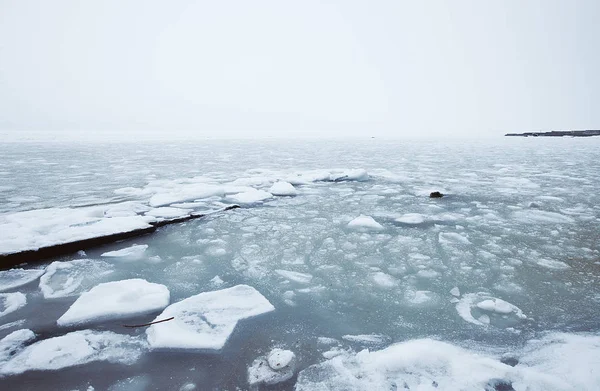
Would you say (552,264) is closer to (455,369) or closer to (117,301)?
(455,369)

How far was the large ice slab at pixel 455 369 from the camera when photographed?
1.24 meters

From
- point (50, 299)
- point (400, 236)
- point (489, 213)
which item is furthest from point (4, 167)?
point (489, 213)

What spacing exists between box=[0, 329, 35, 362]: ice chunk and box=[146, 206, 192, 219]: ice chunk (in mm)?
1866

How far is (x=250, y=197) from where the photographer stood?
13.9 feet

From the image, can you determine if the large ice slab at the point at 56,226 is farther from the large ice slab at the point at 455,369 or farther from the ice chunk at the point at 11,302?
the large ice slab at the point at 455,369

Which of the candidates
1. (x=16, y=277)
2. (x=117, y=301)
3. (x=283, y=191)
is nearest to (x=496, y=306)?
(x=117, y=301)

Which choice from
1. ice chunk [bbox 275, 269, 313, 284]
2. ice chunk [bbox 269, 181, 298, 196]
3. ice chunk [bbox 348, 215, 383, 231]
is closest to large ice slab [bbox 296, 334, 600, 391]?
ice chunk [bbox 275, 269, 313, 284]

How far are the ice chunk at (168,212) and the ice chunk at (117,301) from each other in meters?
1.47

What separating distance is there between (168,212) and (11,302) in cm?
176

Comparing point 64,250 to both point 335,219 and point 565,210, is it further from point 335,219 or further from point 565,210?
point 565,210

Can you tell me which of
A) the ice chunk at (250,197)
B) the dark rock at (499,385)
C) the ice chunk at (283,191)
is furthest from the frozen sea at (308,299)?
the ice chunk at (283,191)

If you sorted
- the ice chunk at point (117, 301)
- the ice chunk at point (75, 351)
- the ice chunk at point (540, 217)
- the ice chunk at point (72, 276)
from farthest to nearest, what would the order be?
the ice chunk at point (540, 217)
the ice chunk at point (72, 276)
the ice chunk at point (117, 301)
the ice chunk at point (75, 351)

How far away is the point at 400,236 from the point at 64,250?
2.81 m

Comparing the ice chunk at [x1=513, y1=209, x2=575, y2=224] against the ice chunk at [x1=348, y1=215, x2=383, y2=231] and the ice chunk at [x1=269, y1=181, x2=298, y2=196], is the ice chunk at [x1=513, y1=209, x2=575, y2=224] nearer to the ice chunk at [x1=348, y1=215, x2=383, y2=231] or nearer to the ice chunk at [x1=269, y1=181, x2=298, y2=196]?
the ice chunk at [x1=348, y1=215, x2=383, y2=231]
